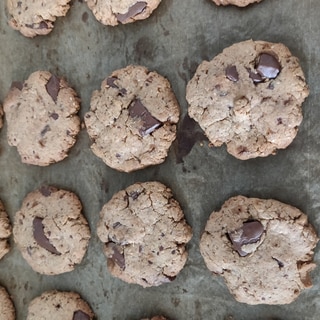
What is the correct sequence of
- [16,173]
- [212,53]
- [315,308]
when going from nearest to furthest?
[315,308]
[212,53]
[16,173]

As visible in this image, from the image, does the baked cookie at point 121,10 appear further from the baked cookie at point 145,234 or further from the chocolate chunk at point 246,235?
the chocolate chunk at point 246,235

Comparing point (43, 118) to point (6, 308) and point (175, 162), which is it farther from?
point (6, 308)

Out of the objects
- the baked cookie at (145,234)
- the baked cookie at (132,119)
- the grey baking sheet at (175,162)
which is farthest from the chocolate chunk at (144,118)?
the baked cookie at (145,234)

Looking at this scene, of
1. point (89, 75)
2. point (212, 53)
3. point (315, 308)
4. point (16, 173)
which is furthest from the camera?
point (16, 173)

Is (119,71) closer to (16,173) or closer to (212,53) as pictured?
(212,53)

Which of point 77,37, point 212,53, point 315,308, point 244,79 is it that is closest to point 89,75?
point 77,37

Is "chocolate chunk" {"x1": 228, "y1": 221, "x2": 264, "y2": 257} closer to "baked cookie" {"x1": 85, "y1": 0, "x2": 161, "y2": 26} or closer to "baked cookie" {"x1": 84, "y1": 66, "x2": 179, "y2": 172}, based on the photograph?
"baked cookie" {"x1": 84, "y1": 66, "x2": 179, "y2": 172}
